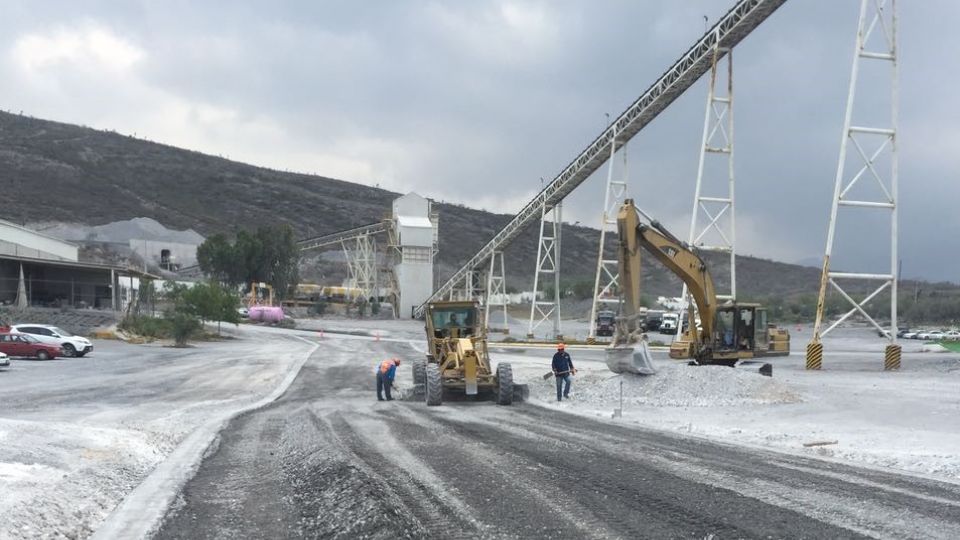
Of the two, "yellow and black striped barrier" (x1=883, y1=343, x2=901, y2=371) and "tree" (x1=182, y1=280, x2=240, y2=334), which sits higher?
"tree" (x1=182, y1=280, x2=240, y2=334)

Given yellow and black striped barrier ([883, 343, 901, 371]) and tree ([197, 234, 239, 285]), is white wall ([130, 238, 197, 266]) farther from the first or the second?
yellow and black striped barrier ([883, 343, 901, 371])

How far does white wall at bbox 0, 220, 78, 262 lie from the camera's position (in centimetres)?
6056

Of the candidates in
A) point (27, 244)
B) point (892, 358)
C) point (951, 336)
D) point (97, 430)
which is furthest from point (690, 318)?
point (27, 244)

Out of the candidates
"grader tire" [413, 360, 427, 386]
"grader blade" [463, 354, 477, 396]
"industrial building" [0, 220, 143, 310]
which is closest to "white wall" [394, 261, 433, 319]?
"industrial building" [0, 220, 143, 310]

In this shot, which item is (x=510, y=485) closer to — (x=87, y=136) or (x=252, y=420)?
(x=252, y=420)

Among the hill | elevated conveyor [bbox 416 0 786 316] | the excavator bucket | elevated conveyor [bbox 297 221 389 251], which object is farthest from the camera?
the hill

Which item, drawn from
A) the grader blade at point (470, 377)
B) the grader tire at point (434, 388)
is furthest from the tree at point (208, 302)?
the grader blade at point (470, 377)

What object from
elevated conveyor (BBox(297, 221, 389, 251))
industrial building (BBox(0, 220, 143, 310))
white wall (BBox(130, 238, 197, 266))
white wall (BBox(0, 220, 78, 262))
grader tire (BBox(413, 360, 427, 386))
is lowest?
grader tire (BBox(413, 360, 427, 386))

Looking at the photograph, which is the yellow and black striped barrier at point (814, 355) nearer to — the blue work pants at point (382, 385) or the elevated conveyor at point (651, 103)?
the elevated conveyor at point (651, 103)

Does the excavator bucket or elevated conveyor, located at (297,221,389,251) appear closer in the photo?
the excavator bucket

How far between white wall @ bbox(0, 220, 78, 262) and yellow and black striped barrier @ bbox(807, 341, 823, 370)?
55.4 m

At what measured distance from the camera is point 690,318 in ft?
93.8

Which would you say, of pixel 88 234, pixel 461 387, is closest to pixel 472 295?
pixel 461 387

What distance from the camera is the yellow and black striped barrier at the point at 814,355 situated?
31.4 m
